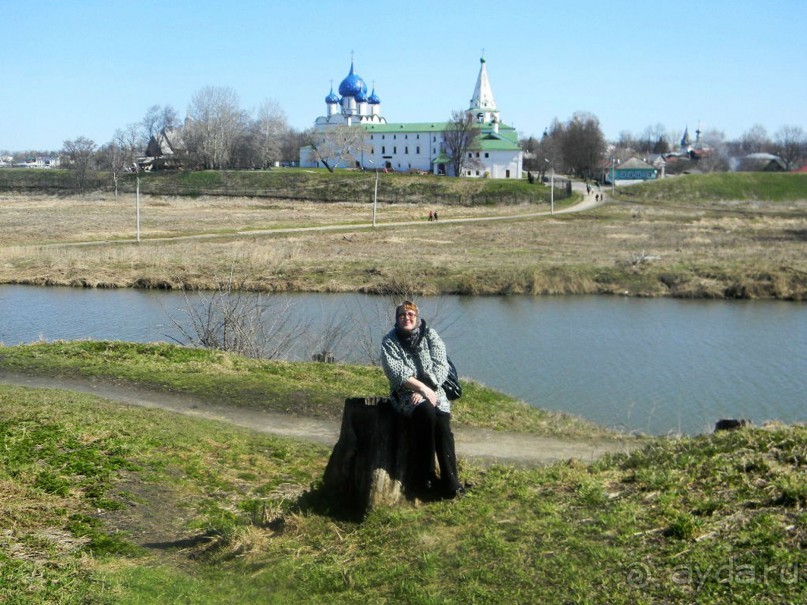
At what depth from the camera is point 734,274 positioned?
33688mm

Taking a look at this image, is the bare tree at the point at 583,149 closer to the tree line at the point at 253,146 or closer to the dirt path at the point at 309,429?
the tree line at the point at 253,146

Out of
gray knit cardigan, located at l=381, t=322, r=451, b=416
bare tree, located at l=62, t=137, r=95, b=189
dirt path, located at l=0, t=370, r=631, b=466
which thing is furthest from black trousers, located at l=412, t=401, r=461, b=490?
bare tree, located at l=62, t=137, r=95, b=189

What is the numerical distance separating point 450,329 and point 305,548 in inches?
682

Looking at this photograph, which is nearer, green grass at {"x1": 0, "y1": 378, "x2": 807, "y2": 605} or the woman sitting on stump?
green grass at {"x1": 0, "y1": 378, "x2": 807, "y2": 605}

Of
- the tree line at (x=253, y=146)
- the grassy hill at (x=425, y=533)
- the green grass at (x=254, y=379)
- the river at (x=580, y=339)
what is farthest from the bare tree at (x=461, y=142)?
the grassy hill at (x=425, y=533)

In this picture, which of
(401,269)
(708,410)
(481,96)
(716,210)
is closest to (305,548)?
(708,410)

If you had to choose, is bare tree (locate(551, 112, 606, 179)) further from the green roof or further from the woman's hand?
the woman's hand

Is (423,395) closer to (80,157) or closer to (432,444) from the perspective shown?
(432,444)

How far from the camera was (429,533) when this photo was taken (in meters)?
6.14

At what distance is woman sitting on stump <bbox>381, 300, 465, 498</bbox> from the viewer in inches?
265

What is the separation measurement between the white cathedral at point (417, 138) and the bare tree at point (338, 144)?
2.18 m

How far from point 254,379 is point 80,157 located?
98.2 m

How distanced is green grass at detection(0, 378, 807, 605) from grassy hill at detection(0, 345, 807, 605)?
2 centimetres

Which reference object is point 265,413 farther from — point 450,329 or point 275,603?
point 450,329
